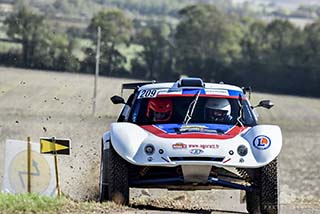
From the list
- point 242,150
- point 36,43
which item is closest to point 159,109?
point 242,150

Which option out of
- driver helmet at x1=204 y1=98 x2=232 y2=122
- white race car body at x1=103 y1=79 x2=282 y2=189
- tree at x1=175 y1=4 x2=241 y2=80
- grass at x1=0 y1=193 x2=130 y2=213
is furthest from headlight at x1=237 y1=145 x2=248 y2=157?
tree at x1=175 y1=4 x2=241 y2=80

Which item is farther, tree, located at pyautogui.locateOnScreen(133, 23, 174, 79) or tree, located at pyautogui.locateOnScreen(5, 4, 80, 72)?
tree, located at pyautogui.locateOnScreen(133, 23, 174, 79)

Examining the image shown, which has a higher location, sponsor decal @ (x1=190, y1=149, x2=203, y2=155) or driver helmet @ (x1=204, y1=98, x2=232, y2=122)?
driver helmet @ (x1=204, y1=98, x2=232, y2=122)

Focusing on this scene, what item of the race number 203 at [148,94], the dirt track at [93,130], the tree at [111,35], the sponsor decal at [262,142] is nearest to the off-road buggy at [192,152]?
the sponsor decal at [262,142]

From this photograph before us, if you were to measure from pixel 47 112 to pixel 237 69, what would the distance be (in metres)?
21.8

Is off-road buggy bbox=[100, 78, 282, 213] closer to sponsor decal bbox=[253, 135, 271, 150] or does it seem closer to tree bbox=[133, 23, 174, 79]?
sponsor decal bbox=[253, 135, 271, 150]

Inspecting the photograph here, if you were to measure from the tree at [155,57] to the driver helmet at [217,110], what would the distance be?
138 feet

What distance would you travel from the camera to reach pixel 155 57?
59594 mm

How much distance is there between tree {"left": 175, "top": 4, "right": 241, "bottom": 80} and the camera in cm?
5947

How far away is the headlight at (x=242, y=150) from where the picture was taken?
43.0 feet

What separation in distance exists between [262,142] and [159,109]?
1819 mm

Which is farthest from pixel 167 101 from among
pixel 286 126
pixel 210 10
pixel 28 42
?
pixel 210 10

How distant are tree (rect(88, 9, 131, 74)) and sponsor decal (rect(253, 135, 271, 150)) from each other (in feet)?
124

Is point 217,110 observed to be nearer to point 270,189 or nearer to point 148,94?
point 148,94
